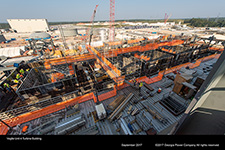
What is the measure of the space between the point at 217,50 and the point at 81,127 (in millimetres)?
45536

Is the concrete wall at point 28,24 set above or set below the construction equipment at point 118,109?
above

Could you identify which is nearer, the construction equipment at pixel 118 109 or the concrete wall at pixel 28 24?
the construction equipment at pixel 118 109

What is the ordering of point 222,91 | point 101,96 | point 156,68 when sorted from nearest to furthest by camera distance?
point 222,91, point 101,96, point 156,68

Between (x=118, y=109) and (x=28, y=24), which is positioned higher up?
(x=28, y=24)

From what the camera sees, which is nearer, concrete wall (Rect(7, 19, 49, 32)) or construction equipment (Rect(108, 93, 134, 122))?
construction equipment (Rect(108, 93, 134, 122))

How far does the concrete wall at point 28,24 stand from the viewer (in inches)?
3901

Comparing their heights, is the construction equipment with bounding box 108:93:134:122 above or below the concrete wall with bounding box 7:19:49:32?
below

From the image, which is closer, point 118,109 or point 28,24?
point 118,109

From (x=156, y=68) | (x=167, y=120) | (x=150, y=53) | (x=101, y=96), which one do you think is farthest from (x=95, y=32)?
(x=167, y=120)

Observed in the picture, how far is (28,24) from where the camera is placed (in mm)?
102125

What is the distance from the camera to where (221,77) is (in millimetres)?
4387

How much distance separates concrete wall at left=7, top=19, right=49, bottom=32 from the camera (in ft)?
325

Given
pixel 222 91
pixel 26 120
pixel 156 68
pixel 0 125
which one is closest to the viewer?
pixel 222 91
